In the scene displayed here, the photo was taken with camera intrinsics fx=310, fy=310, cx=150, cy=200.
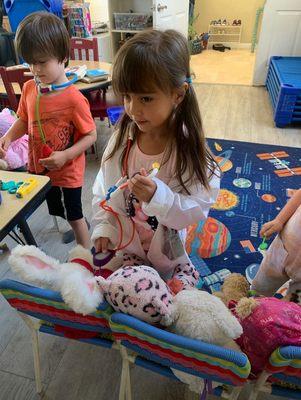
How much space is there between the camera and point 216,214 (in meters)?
1.81

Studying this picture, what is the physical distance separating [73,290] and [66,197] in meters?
0.80

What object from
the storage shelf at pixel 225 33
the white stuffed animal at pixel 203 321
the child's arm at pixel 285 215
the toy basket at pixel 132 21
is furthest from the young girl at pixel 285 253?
the storage shelf at pixel 225 33

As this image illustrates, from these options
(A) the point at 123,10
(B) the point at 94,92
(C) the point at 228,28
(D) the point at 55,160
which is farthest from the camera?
(C) the point at 228,28

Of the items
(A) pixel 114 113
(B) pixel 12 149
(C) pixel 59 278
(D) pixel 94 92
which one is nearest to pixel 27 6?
(D) pixel 94 92

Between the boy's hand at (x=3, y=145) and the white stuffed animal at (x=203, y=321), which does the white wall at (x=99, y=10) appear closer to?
the boy's hand at (x=3, y=145)

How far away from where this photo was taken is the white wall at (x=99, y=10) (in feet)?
12.8

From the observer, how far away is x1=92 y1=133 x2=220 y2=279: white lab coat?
789 millimetres

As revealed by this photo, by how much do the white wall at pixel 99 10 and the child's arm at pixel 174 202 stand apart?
3.85 meters

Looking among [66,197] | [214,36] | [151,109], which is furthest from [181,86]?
[214,36]

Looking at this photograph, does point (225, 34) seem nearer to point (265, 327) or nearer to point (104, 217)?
point (104, 217)

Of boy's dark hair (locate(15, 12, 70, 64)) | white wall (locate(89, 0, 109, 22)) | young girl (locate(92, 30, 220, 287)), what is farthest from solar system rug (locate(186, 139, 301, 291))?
white wall (locate(89, 0, 109, 22))

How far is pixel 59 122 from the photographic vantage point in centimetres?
120

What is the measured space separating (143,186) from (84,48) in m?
2.30

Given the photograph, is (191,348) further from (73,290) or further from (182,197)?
(182,197)
